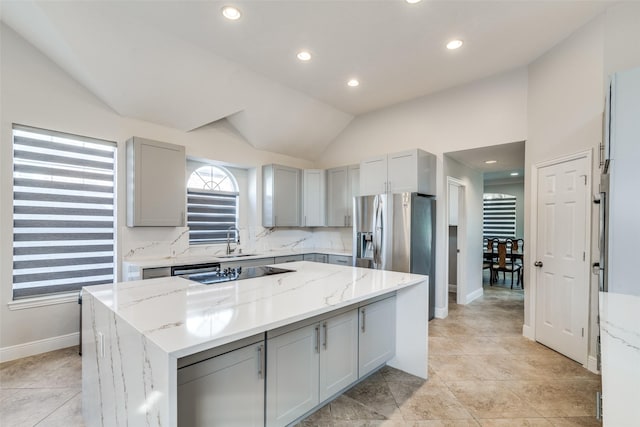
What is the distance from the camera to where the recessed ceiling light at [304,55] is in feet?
10.8

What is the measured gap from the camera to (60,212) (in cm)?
324

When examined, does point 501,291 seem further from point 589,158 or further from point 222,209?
point 222,209

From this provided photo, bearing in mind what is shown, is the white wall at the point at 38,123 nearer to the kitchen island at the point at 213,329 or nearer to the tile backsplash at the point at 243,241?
the tile backsplash at the point at 243,241

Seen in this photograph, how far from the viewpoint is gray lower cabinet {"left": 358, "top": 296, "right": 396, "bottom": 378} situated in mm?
2314

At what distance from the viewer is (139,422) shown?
49.8 inches

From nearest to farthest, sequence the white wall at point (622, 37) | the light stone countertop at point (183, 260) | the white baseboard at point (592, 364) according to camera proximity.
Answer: the white wall at point (622, 37)
the white baseboard at point (592, 364)
the light stone countertop at point (183, 260)

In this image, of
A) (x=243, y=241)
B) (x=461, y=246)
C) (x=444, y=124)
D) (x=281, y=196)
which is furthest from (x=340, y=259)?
(x=444, y=124)

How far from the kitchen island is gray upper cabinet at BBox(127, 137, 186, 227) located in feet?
5.25

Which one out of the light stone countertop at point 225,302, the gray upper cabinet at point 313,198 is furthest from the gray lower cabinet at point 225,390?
the gray upper cabinet at point 313,198

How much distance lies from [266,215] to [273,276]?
261 cm

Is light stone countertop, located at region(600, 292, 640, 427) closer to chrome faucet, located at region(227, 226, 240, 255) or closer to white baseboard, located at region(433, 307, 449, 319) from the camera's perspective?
white baseboard, located at region(433, 307, 449, 319)

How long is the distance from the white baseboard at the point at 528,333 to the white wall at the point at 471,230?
1.38 metres

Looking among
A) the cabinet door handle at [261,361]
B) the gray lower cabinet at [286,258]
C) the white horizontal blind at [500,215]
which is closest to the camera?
the cabinet door handle at [261,361]

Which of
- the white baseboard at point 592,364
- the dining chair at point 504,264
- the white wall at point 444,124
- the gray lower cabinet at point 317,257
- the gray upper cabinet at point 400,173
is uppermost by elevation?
the white wall at point 444,124
